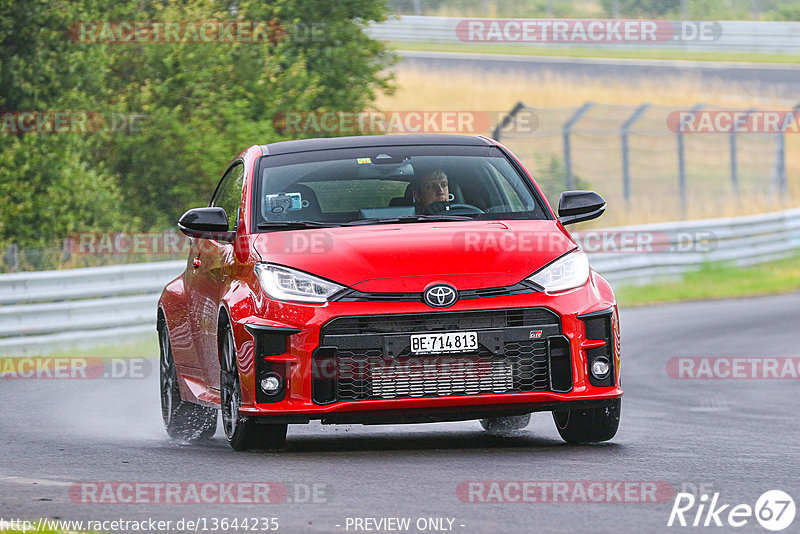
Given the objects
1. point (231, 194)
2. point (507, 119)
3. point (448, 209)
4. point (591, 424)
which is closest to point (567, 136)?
point (507, 119)

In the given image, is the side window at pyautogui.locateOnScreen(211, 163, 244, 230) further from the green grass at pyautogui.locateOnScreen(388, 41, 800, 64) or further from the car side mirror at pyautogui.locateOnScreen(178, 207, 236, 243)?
the green grass at pyautogui.locateOnScreen(388, 41, 800, 64)

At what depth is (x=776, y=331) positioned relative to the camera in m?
17.6

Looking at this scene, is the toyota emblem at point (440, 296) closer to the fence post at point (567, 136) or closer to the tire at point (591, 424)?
the tire at point (591, 424)

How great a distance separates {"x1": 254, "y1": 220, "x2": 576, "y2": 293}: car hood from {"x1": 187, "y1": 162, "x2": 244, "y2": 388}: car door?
0.50m

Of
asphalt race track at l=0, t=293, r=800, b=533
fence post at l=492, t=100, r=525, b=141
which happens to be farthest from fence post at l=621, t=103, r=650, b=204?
asphalt race track at l=0, t=293, r=800, b=533

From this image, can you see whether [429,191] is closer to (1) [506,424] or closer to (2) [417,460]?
(2) [417,460]

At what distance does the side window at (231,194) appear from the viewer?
9324 millimetres

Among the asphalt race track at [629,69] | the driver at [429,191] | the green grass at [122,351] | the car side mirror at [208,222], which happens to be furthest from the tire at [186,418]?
the asphalt race track at [629,69]

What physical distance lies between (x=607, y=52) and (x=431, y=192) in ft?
138

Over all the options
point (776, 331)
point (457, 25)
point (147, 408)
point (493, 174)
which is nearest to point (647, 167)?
point (457, 25)

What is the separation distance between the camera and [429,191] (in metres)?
9.05

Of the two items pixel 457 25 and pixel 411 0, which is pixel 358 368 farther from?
pixel 411 0

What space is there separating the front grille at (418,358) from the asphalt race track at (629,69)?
116ft

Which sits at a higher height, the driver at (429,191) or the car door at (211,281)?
the driver at (429,191)
